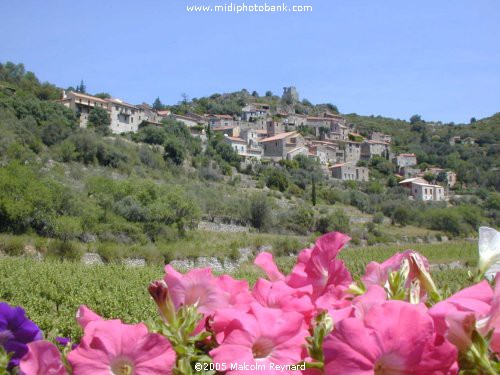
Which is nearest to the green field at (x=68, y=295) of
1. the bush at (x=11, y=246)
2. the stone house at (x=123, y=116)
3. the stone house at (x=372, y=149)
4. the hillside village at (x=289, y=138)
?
the bush at (x=11, y=246)

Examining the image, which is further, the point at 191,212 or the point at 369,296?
the point at 191,212

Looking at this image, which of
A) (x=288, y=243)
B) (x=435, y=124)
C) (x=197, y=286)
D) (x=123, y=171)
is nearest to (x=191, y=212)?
(x=288, y=243)

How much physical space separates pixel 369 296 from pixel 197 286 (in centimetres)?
30

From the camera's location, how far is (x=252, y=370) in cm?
68

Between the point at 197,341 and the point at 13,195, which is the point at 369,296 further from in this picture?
the point at 13,195

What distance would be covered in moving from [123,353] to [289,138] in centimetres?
7369

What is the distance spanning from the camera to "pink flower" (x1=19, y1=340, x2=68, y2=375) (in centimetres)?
69

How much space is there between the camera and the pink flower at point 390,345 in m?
0.60

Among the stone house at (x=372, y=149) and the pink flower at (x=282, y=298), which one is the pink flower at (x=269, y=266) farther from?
the stone house at (x=372, y=149)

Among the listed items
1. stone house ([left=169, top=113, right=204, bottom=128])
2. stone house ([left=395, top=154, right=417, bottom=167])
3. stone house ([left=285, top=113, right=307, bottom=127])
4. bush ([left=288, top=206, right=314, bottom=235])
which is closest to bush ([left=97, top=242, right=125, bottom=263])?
bush ([left=288, top=206, right=314, bottom=235])

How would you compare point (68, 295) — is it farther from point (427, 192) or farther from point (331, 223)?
point (427, 192)

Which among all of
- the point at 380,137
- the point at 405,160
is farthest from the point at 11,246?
the point at 380,137

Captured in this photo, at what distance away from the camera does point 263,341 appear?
0.74 metres

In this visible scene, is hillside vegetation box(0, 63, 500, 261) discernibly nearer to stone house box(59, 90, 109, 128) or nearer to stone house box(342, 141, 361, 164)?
stone house box(59, 90, 109, 128)
